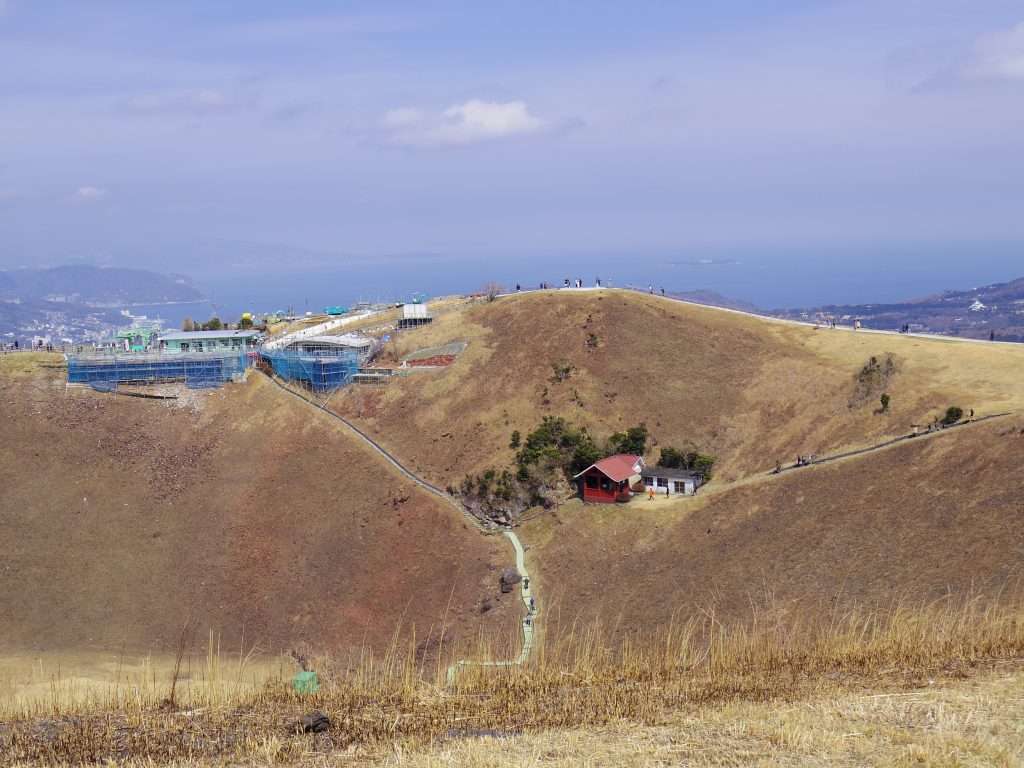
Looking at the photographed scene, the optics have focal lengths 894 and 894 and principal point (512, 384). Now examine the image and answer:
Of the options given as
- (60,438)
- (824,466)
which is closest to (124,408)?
(60,438)

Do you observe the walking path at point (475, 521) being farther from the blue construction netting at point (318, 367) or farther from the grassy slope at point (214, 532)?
the blue construction netting at point (318, 367)

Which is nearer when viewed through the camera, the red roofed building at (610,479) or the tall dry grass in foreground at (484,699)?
the tall dry grass in foreground at (484,699)

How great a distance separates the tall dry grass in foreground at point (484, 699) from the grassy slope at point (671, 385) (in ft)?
102

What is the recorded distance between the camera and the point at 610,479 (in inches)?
1860

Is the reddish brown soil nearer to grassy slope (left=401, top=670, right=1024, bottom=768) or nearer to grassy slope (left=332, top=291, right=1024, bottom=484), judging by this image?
grassy slope (left=332, top=291, right=1024, bottom=484)

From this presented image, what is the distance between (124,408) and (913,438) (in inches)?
1932

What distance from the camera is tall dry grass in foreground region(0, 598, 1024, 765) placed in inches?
549

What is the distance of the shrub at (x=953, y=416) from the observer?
4381cm

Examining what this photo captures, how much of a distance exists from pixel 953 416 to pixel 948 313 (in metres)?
146

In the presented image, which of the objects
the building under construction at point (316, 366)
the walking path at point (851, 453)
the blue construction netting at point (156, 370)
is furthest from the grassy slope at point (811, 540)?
the blue construction netting at point (156, 370)

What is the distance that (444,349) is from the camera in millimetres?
67250

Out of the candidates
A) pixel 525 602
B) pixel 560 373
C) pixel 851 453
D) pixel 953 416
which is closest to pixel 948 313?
pixel 560 373

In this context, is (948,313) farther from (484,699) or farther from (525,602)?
(484,699)

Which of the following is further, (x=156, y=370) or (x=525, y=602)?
(x=156, y=370)
